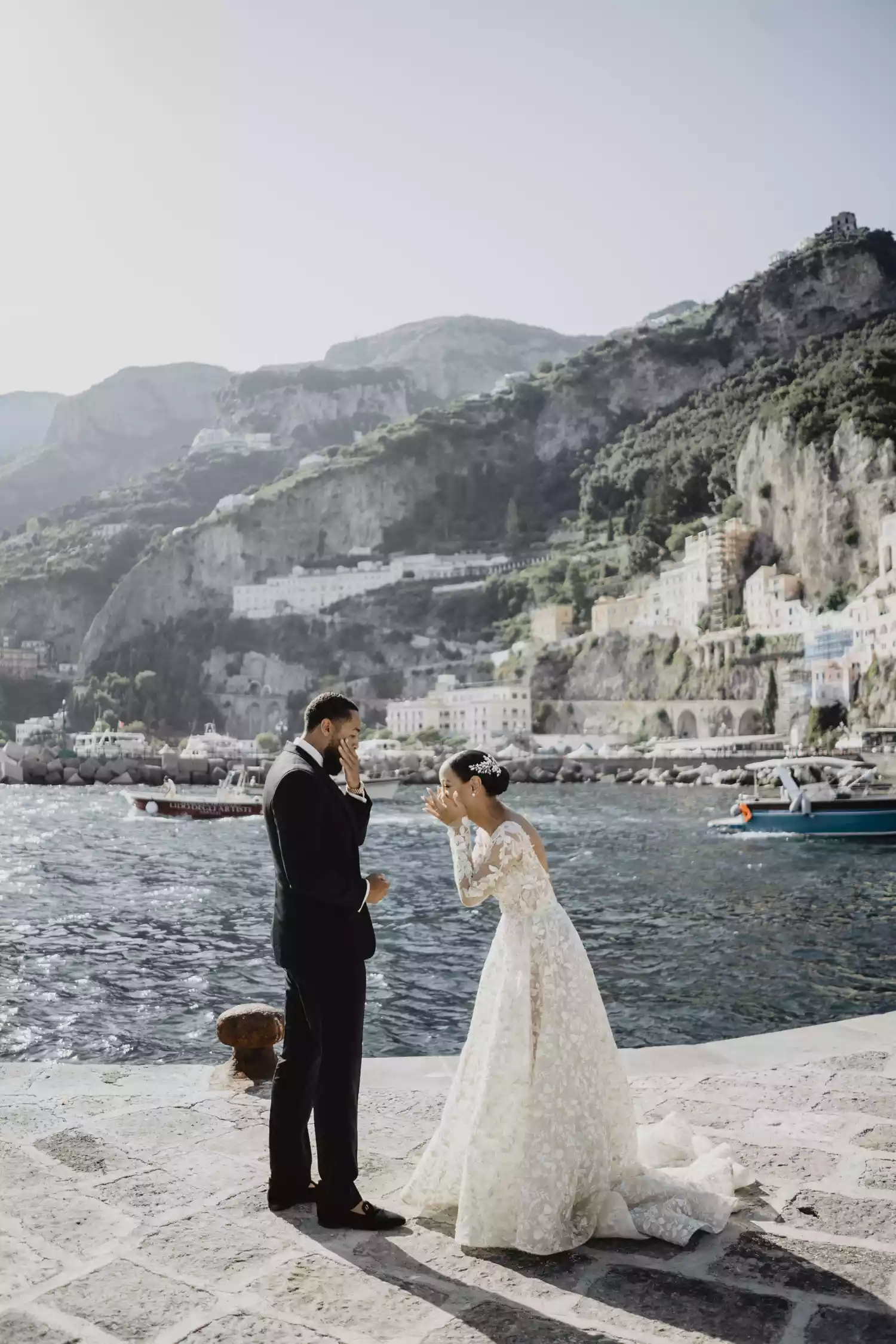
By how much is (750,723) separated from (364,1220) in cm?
6516

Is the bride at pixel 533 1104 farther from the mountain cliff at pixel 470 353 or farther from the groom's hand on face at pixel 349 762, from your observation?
the mountain cliff at pixel 470 353

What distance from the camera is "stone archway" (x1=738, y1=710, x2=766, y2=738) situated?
64812mm

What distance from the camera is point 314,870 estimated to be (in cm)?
304

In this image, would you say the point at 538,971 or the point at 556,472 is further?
the point at 556,472

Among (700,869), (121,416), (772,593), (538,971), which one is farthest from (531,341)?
(538,971)

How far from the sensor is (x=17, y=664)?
110m

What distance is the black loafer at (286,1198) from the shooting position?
10.2ft

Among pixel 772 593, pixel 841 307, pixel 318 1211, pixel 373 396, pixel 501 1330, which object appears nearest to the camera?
pixel 501 1330

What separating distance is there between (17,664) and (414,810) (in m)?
81.3

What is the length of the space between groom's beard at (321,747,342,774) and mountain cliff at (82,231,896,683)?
4142 inches

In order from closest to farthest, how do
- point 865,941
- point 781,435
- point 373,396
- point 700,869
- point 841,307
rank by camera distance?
point 865,941
point 700,869
point 781,435
point 841,307
point 373,396

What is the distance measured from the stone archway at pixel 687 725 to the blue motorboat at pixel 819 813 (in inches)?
1538

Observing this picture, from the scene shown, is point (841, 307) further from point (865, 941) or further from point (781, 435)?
point (865, 941)

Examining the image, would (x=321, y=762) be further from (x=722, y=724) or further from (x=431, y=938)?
(x=722, y=724)
